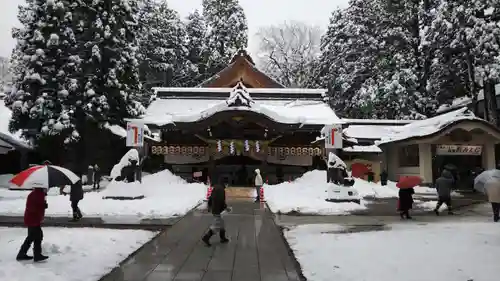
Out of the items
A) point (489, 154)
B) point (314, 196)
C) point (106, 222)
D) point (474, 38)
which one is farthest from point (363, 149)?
point (106, 222)

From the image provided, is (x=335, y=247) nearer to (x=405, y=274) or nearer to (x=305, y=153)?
(x=405, y=274)

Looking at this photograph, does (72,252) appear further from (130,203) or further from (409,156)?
(409,156)

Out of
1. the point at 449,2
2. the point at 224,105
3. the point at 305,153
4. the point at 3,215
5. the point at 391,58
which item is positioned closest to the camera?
the point at 3,215

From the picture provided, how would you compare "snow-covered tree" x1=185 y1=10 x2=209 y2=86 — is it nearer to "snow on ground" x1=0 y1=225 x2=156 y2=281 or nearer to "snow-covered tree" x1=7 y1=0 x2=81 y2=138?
"snow-covered tree" x1=7 y1=0 x2=81 y2=138

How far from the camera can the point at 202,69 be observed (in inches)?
1866

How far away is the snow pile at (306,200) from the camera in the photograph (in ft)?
45.7

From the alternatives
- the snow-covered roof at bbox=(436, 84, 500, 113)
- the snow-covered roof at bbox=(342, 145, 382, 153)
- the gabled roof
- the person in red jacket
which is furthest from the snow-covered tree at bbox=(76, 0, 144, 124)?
the snow-covered roof at bbox=(436, 84, 500, 113)

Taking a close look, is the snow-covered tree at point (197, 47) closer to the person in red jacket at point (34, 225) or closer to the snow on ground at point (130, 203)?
the snow on ground at point (130, 203)

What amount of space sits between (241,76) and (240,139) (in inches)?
390

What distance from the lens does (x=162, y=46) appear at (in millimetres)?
42719

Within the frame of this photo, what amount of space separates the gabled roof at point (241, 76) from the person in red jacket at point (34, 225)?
2627 centimetres

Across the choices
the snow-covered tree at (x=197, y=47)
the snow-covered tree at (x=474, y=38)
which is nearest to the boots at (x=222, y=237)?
the snow-covered tree at (x=474, y=38)

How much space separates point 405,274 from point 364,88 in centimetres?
3192

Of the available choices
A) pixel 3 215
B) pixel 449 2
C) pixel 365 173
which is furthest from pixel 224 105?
pixel 449 2
